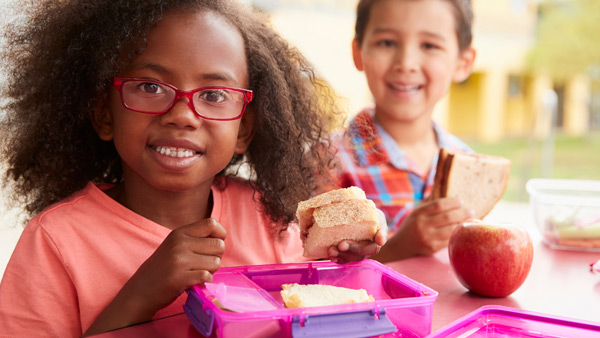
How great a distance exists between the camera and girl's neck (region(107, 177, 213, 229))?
1.24 m

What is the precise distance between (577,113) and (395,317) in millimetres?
18416

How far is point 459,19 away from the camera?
6.32 ft

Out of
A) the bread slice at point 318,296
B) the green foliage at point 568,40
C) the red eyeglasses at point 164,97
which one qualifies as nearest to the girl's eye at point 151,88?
the red eyeglasses at point 164,97

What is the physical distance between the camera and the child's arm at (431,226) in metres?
1.34

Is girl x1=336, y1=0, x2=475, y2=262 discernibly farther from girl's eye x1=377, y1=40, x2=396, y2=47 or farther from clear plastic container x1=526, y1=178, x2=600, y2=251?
clear plastic container x1=526, y1=178, x2=600, y2=251

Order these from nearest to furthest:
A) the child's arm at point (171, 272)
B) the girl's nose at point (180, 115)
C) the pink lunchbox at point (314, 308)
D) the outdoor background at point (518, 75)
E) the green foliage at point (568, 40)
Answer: the pink lunchbox at point (314, 308) → the child's arm at point (171, 272) → the girl's nose at point (180, 115) → the outdoor background at point (518, 75) → the green foliage at point (568, 40)

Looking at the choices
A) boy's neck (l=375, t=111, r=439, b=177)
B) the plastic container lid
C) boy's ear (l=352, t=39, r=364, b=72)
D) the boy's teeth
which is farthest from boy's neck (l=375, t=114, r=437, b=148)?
the boy's teeth

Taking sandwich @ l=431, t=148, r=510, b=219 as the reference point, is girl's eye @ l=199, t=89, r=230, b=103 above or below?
above

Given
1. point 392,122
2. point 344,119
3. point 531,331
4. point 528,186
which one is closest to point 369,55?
point 392,122

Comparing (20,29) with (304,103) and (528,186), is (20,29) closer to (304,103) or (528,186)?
(304,103)

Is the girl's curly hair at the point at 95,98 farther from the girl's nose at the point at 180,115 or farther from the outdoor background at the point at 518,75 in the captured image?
the outdoor background at the point at 518,75

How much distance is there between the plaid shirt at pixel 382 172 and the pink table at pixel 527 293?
43 cm

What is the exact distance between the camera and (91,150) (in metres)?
1.31

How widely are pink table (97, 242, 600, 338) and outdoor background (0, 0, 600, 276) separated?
21.5 ft
